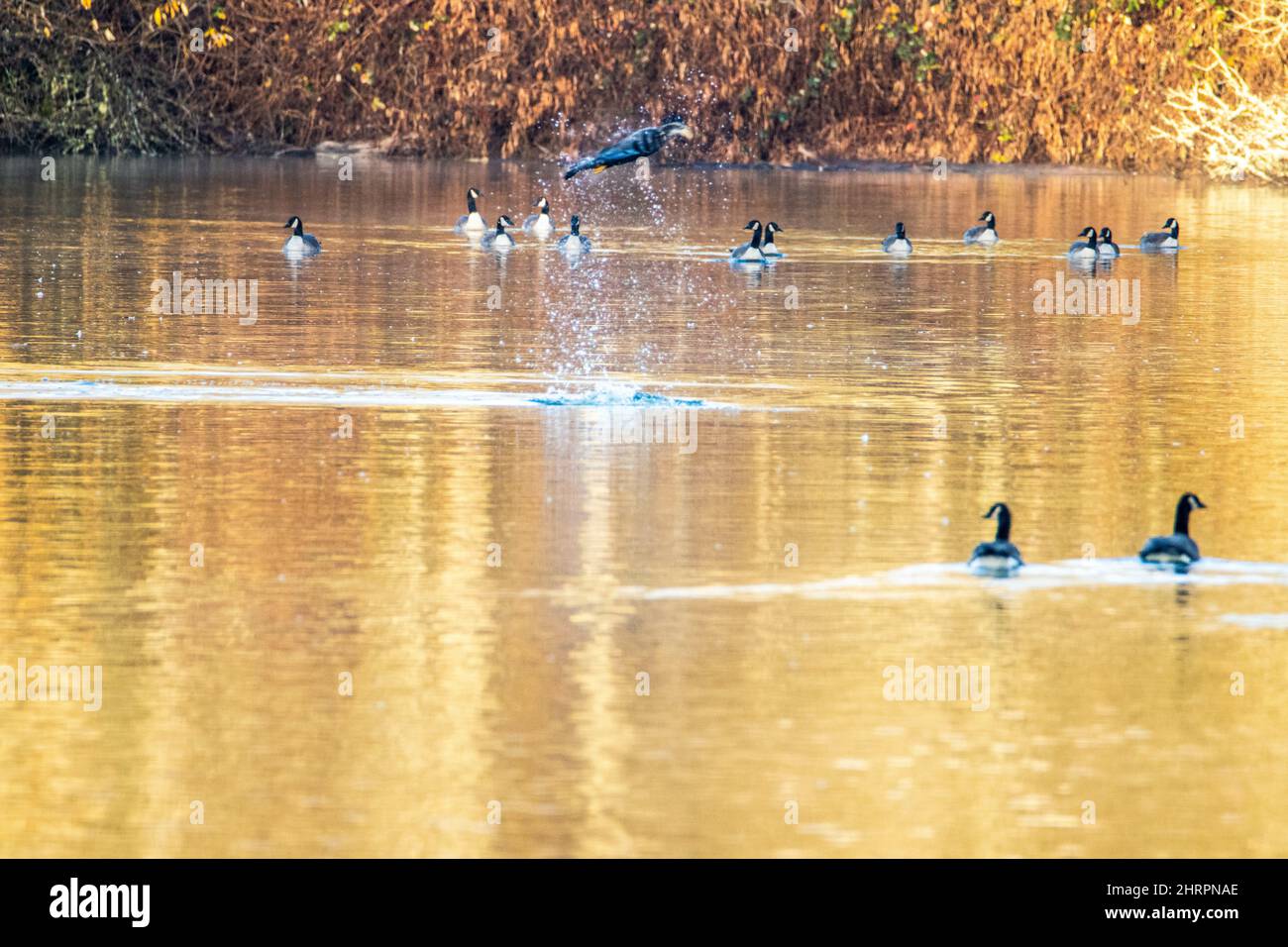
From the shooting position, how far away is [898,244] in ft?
103

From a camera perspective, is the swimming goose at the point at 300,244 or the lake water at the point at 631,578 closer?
the lake water at the point at 631,578

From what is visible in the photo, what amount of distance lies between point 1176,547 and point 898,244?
19420 millimetres

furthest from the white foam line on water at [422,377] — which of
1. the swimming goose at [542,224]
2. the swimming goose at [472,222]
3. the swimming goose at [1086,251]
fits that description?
the swimming goose at [542,224]

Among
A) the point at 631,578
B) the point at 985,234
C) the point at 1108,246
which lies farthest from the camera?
the point at 985,234

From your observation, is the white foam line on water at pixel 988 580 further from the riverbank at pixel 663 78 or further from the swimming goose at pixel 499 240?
the riverbank at pixel 663 78

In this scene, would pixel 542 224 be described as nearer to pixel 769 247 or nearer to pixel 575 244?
pixel 575 244

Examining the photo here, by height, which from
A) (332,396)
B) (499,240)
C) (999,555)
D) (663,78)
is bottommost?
(999,555)

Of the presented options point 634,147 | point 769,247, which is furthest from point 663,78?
point 634,147

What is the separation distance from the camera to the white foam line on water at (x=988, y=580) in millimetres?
11656

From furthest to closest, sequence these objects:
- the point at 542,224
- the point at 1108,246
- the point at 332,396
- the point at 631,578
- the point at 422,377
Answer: the point at 542,224 < the point at 1108,246 < the point at 422,377 < the point at 332,396 < the point at 631,578

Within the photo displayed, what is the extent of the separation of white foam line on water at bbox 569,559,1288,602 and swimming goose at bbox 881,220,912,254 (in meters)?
19.0

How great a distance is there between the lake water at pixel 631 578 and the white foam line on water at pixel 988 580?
3cm

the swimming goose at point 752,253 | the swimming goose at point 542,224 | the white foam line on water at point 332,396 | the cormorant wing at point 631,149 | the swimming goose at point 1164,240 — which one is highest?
the cormorant wing at point 631,149

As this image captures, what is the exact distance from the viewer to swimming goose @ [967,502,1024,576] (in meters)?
12.0
